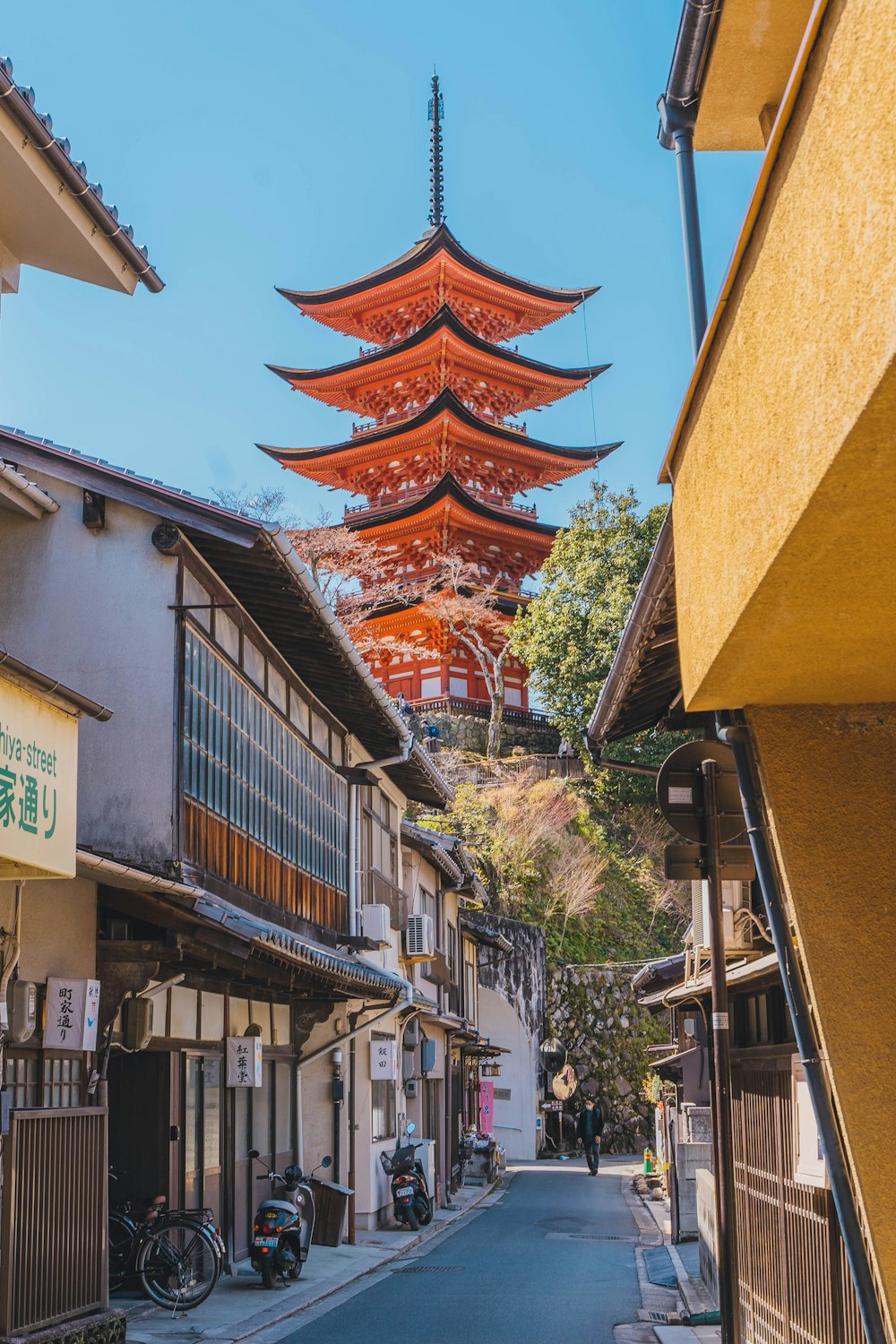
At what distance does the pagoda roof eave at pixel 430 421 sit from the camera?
157 ft

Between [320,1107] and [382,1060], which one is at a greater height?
[382,1060]

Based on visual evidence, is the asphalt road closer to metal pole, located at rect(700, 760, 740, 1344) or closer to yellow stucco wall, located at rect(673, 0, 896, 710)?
metal pole, located at rect(700, 760, 740, 1344)

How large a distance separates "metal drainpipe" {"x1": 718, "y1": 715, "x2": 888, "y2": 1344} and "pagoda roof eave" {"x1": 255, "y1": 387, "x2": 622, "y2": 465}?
42.7 m

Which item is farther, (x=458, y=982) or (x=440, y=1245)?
(x=458, y=982)

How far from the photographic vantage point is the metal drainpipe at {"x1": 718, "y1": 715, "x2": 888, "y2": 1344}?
4.37m

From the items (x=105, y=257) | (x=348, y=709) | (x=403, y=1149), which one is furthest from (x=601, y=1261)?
(x=105, y=257)

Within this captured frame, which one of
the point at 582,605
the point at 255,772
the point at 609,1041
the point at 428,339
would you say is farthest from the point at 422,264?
the point at 255,772

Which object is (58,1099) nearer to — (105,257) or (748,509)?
(105,257)

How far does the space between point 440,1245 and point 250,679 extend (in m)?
9.80

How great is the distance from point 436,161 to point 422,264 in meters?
10.3

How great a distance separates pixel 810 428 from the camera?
3223 mm

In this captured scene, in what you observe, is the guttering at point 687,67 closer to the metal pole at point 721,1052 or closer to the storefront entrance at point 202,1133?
the metal pole at point 721,1052

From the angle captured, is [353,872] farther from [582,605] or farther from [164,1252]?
[582,605]

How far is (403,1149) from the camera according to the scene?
821 inches
